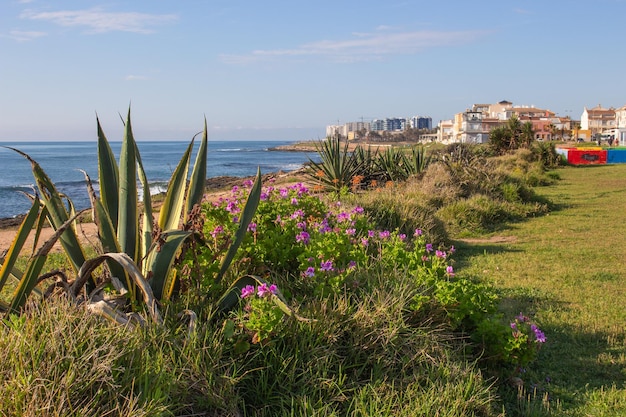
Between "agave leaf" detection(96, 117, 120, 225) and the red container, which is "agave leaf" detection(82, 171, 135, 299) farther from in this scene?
the red container

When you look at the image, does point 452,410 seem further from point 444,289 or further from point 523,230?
point 523,230

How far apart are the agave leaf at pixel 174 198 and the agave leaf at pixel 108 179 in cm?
32

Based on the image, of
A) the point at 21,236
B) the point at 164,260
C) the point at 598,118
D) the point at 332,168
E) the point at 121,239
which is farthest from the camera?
the point at 598,118

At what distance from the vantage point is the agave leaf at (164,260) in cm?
332

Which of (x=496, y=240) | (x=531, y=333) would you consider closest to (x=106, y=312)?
(x=531, y=333)

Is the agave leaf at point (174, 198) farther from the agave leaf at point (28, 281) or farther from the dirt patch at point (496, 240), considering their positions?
the dirt patch at point (496, 240)

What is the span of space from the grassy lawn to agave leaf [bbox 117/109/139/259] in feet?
8.77

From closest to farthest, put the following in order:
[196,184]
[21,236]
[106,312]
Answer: [106,312]
[21,236]
[196,184]

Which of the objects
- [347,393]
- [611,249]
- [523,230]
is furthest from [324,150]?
[347,393]

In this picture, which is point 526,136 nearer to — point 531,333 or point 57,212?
point 531,333

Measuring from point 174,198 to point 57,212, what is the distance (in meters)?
0.75

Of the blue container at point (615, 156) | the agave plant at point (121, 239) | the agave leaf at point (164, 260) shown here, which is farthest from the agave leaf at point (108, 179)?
the blue container at point (615, 156)

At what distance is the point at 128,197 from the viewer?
3.62 meters

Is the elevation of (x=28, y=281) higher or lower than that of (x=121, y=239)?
lower
